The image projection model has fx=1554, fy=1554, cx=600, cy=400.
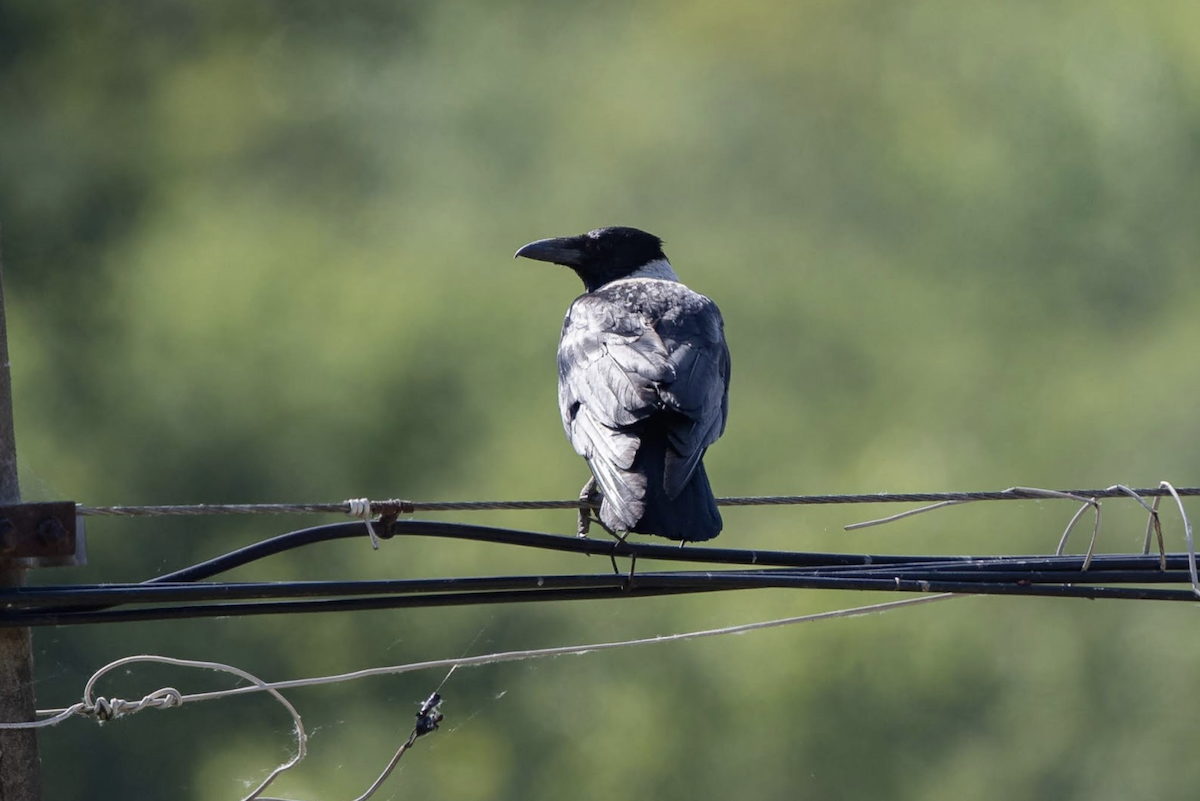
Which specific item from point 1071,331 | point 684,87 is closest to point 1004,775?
point 1071,331

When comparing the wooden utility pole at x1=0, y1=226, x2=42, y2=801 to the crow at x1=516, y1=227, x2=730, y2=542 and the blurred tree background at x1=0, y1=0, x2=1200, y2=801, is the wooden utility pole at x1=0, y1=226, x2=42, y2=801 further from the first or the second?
the blurred tree background at x1=0, y1=0, x2=1200, y2=801

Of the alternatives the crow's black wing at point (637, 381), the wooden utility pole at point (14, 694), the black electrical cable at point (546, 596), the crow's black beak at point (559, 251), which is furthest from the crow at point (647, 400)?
the wooden utility pole at point (14, 694)

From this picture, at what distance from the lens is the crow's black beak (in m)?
8.07

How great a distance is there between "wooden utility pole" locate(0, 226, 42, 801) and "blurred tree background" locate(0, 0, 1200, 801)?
431 inches

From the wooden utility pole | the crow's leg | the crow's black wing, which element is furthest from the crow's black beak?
the wooden utility pole

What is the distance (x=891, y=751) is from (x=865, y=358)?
617 centimetres

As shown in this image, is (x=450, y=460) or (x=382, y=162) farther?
(x=382, y=162)

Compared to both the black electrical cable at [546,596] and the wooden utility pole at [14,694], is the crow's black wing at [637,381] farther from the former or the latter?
the wooden utility pole at [14,694]

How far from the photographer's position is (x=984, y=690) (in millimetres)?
18062

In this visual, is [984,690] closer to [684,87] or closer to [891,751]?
[891,751]

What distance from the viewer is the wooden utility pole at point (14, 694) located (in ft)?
13.3

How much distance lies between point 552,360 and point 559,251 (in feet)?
42.3

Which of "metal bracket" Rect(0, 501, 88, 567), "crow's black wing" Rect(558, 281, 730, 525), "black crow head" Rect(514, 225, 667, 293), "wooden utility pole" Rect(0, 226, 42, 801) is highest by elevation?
"black crow head" Rect(514, 225, 667, 293)

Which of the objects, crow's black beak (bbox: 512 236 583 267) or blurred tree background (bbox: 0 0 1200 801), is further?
blurred tree background (bbox: 0 0 1200 801)
